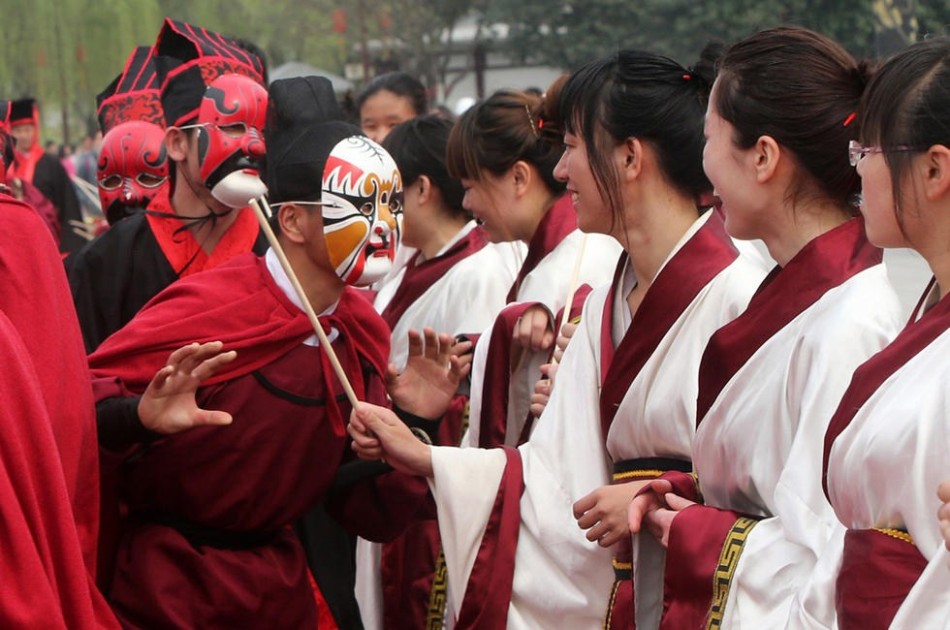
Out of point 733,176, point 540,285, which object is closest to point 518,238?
point 540,285

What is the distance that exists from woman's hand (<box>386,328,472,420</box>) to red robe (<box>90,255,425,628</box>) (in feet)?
1.02

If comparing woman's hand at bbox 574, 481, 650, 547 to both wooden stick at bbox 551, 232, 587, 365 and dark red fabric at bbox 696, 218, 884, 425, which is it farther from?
wooden stick at bbox 551, 232, 587, 365

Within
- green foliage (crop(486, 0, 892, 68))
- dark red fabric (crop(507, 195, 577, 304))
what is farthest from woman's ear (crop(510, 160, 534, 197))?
green foliage (crop(486, 0, 892, 68))

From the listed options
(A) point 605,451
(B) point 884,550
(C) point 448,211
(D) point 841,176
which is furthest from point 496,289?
(B) point 884,550

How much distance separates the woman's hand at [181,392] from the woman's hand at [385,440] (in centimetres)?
33

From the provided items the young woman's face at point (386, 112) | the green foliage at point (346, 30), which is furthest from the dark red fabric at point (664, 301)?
the green foliage at point (346, 30)

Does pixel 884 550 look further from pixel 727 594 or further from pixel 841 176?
pixel 841 176

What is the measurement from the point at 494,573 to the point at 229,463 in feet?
2.07

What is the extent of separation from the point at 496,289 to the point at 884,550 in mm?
3154

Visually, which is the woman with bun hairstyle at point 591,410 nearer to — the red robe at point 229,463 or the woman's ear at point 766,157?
the red robe at point 229,463

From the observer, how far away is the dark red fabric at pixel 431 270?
5508 millimetres

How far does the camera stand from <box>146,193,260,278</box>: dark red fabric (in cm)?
445

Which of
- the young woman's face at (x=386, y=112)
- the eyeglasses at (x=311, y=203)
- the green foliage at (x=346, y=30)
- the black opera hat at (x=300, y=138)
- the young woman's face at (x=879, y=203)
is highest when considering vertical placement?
the young woman's face at (x=879, y=203)

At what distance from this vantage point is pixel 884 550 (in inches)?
90.4
